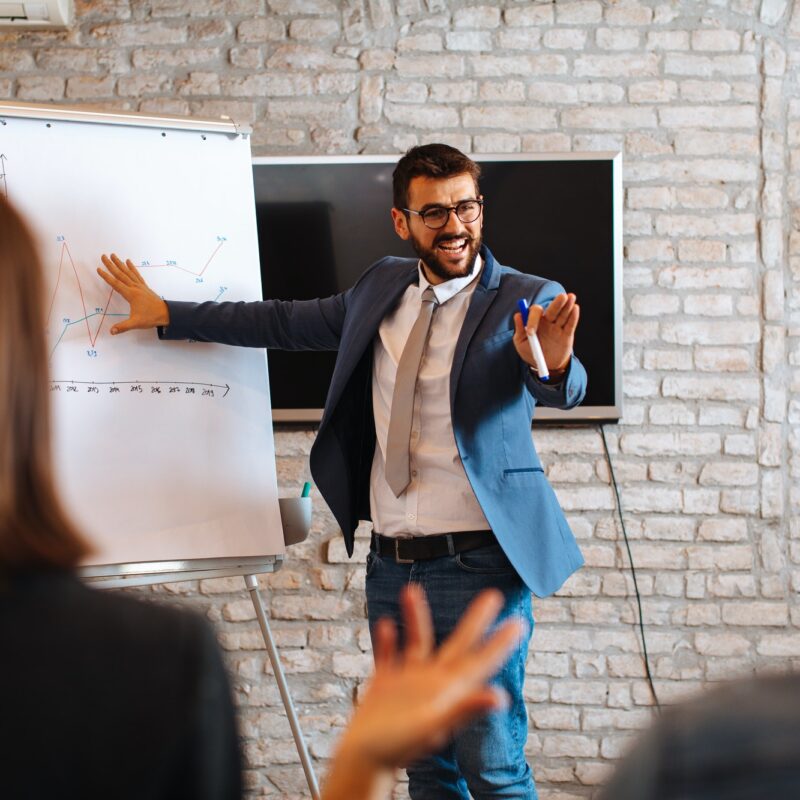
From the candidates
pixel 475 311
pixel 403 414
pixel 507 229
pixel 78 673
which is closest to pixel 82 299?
pixel 403 414

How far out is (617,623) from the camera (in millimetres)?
2885

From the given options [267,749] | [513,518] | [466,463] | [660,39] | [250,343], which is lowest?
[267,749]

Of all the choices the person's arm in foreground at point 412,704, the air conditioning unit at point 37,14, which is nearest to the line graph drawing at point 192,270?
the air conditioning unit at point 37,14

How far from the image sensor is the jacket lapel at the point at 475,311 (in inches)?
76.2

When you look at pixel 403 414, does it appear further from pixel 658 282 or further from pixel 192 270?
pixel 658 282

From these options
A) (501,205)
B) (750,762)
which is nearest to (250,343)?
(501,205)

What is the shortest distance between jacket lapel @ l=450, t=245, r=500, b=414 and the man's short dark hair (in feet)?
0.61

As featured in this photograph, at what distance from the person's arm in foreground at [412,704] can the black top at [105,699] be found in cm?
9

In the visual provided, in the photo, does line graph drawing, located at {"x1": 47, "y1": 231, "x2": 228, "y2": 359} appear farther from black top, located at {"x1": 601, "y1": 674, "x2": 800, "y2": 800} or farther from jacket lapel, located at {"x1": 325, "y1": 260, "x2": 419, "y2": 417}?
black top, located at {"x1": 601, "y1": 674, "x2": 800, "y2": 800}

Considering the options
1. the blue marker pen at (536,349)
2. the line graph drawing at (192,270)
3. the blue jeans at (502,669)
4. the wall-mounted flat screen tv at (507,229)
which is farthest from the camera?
the wall-mounted flat screen tv at (507,229)

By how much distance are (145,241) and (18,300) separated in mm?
1544

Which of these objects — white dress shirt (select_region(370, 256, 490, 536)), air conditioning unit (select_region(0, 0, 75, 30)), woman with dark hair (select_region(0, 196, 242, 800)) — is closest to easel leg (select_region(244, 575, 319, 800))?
white dress shirt (select_region(370, 256, 490, 536))

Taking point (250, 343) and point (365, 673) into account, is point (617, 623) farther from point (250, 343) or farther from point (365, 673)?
point (250, 343)

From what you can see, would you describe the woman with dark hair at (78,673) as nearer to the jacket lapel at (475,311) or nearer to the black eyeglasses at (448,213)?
the jacket lapel at (475,311)
